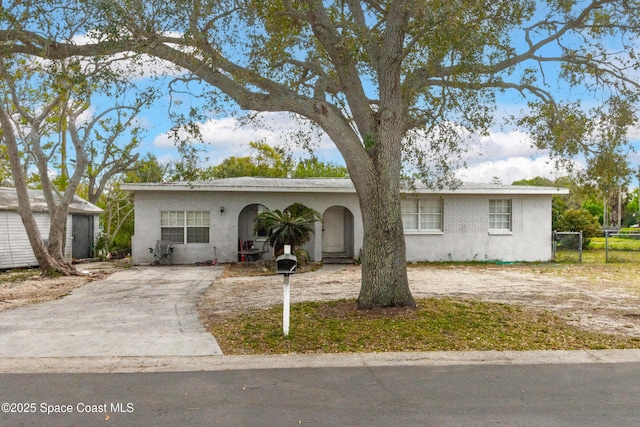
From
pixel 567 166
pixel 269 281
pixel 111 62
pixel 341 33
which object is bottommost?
pixel 269 281

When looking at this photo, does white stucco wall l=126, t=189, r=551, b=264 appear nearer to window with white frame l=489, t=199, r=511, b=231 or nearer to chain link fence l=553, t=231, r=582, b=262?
window with white frame l=489, t=199, r=511, b=231

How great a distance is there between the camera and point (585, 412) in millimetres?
4676

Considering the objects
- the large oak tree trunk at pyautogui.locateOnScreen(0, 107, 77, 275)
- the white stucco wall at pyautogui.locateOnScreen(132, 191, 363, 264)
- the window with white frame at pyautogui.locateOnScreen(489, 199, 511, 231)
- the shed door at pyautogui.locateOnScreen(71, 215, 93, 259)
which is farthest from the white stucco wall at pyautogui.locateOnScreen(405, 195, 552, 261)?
the shed door at pyautogui.locateOnScreen(71, 215, 93, 259)

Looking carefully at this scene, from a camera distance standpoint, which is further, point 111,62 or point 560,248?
point 560,248

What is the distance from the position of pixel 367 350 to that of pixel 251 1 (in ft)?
21.1

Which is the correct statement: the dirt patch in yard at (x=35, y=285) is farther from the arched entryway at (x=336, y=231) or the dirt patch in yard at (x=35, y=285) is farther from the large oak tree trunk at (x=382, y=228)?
the arched entryway at (x=336, y=231)

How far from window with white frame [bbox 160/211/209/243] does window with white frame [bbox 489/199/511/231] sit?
11211 millimetres

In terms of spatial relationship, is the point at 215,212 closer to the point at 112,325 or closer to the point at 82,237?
the point at 82,237

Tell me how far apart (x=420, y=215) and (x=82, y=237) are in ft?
47.8

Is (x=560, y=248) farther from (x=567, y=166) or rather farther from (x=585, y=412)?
(x=585, y=412)

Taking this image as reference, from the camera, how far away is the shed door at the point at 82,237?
22.2 meters

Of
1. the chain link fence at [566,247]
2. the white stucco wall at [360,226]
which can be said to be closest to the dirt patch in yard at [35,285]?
the white stucco wall at [360,226]

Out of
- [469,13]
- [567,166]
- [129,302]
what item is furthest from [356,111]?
[129,302]

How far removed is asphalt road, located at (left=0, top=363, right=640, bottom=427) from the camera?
446 centimetres
